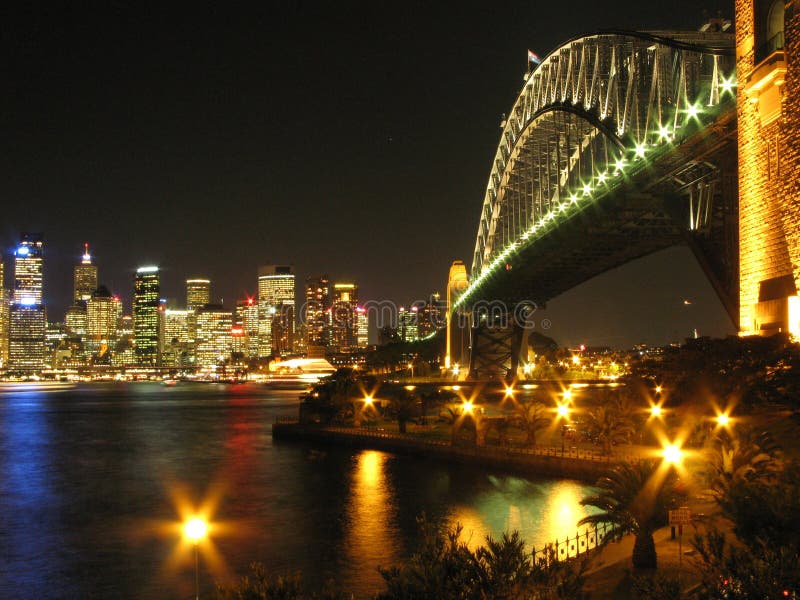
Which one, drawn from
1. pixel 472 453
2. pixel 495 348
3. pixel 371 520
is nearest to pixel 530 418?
pixel 472 453

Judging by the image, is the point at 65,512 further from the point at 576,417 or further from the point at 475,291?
the point at 475,291

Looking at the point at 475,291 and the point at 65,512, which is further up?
the point at 475,291

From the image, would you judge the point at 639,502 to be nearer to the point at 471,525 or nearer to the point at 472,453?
the point at 471,525

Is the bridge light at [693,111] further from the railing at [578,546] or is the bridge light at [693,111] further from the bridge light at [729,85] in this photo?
the railing at [578,546]

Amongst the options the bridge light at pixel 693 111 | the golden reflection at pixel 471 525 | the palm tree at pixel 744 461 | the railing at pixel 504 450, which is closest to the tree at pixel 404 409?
the railing at pixel 504 450

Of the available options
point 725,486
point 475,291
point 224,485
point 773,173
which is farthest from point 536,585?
point 475,291

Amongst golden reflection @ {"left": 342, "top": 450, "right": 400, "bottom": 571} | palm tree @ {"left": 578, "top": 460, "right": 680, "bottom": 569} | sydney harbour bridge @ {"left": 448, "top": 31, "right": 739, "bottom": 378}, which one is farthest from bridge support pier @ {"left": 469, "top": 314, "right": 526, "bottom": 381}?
palm tree @ {"left": 578, "top": 460, "right": 680, "bottom": 569}
